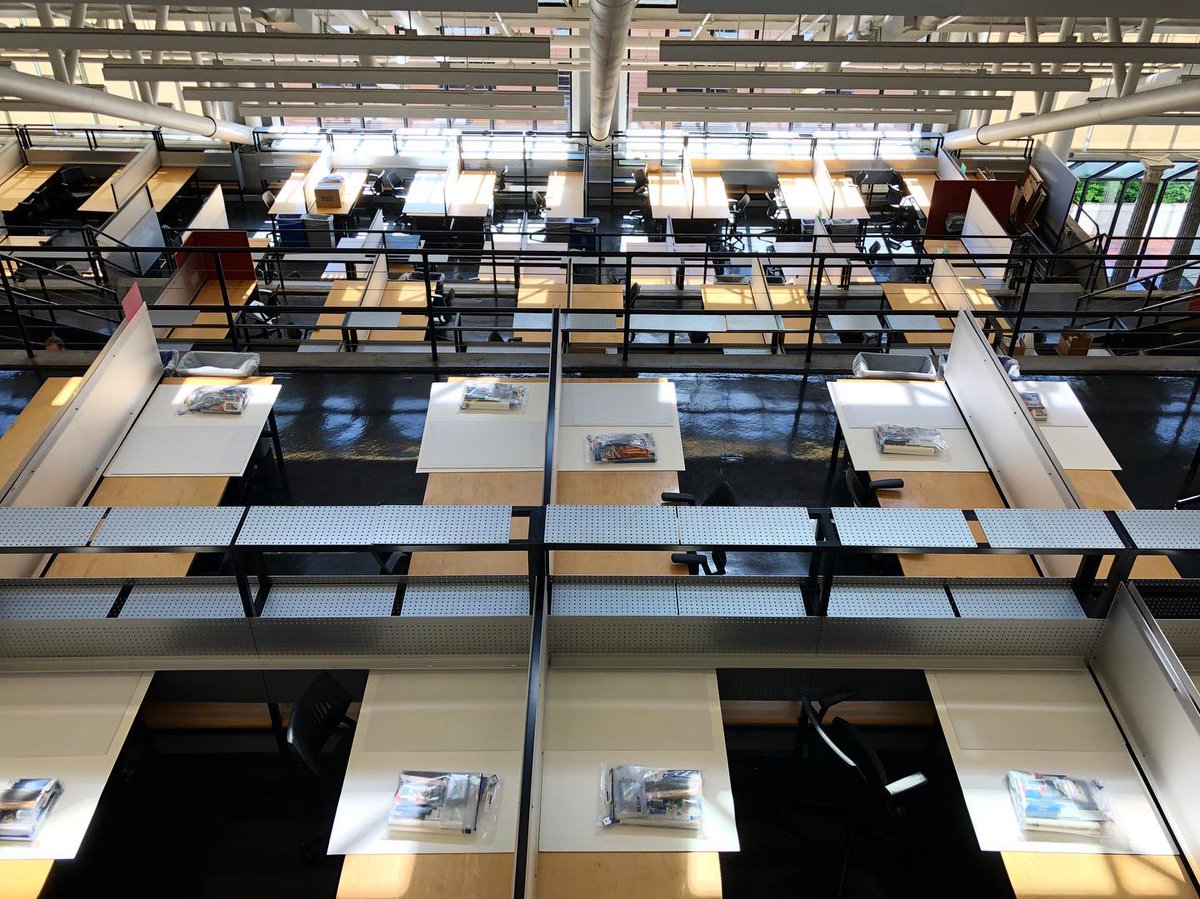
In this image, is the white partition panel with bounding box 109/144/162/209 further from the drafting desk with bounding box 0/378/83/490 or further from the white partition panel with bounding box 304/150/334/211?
the drafting desk with bounding box 0/378/83/490

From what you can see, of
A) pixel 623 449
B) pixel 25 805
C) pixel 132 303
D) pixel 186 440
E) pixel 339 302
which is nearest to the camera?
pixel 25 805

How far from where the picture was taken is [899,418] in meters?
4.70

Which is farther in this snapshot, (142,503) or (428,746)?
(142,503)

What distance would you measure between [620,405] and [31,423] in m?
3.18

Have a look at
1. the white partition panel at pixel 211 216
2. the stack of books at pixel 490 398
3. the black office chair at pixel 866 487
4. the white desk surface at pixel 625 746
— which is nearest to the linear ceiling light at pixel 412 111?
the white partition panel at pixel 211 216

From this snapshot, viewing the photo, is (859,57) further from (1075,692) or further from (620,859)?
(620,859)

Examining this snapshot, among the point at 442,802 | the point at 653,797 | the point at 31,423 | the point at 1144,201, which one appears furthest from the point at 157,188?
Answer: the point at 1144,201

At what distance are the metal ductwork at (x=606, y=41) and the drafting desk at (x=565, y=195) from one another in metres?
2.10

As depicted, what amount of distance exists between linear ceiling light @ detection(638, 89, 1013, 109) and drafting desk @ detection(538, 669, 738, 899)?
581 centimetres

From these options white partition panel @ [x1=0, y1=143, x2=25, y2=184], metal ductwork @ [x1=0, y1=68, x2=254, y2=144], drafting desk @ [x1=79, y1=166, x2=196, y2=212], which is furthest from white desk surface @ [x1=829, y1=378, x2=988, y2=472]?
white partition panel @ [x1=0, y1=143, x2=25, y2=184]

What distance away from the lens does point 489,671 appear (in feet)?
11.0

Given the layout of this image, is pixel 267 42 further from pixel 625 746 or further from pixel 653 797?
pixel 653 797

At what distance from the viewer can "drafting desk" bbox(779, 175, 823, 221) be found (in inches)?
416

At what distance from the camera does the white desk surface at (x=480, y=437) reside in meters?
4.27
